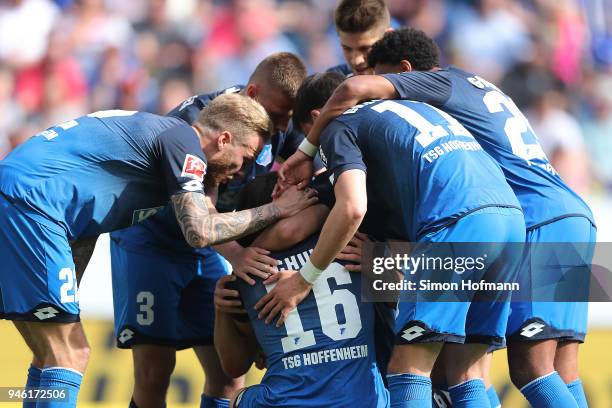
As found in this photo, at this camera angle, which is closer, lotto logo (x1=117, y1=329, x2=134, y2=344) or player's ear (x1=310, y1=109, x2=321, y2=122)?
player's ear (x1=310, y1=109, x2=321, y2=122)

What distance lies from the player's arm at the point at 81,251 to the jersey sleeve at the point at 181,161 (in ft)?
2.08

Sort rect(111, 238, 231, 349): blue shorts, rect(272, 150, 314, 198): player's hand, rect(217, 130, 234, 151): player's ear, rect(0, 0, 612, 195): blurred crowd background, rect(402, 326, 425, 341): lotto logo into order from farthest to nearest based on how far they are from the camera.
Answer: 1. rect(0, 0, 612, 195): blurred crowd background
2. rect(111, 238, 231, 349): blue shorts
3. rect(217, 130, 234, 151): player's ear
4. rect(272, 150, 314, 198): player's hand
5. rect(402, 326, 425, 341): lotto logo

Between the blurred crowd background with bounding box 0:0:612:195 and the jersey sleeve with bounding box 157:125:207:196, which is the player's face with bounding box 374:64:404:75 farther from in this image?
the blurred crowd background with bounding box 0:0:612:195

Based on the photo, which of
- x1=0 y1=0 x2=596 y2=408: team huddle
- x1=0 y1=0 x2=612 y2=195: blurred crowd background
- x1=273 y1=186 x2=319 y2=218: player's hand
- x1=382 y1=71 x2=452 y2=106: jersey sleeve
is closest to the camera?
x1=0 y1=0 x2=596 y2=408: team huddle

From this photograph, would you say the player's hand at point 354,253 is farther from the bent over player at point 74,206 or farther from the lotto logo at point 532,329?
the lotto logo at point 532,329

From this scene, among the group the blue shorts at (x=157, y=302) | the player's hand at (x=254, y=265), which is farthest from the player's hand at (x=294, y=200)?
the blue shorts at (x=157, y=302)

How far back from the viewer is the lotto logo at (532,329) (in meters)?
4.64

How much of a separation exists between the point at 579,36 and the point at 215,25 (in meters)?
3.83

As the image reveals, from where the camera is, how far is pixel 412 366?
3.96 m

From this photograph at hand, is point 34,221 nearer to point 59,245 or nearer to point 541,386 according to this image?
point 59,245

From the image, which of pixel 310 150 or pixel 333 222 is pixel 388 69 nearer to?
pixel 310 150

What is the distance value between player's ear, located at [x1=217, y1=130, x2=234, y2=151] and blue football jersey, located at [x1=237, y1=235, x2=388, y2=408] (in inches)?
35.9

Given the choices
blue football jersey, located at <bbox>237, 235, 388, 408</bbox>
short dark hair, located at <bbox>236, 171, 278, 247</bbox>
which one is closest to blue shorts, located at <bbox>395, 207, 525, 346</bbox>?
blue football jersey, located at <bbox>237, 235, 388, 408</bbox>

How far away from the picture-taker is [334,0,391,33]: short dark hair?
6.38 metres
